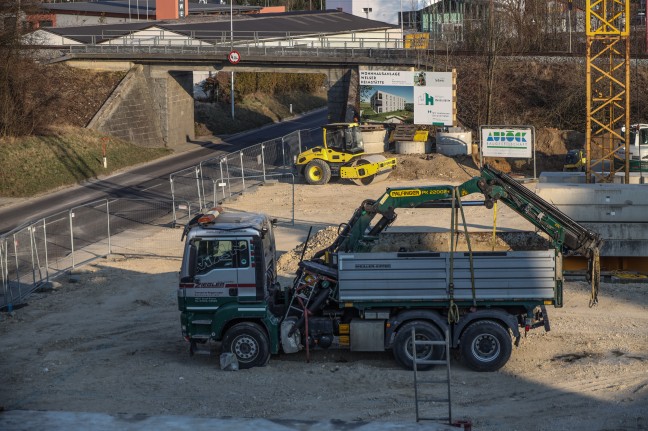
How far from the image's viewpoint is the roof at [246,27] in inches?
2393

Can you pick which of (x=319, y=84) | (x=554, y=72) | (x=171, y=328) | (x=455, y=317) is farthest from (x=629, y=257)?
(x=319, y=84)

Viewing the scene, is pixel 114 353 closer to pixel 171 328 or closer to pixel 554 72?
pixel 171 328

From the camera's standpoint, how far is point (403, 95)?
45.6 metres

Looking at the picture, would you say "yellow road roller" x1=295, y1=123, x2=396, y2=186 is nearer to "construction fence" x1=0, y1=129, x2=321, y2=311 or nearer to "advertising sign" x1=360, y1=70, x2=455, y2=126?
"construction fence" x1=0, y1=129, x2=321, y2=311

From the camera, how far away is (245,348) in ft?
54.0

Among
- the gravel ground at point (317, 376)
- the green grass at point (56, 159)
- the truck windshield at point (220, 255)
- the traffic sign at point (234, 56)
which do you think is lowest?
the gravel ground at point (317, 376)

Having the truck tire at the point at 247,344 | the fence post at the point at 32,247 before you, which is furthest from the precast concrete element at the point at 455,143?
the truck tire at the point at 247,344

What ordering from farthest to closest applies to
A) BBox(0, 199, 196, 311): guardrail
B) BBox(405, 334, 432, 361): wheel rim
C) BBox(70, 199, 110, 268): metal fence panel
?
BBox(70, 199, 110, 268): metal fence panel
BBox(0, 199, 196, 311): guardrail
BBox(405, 334, 432, 361): wheel rim

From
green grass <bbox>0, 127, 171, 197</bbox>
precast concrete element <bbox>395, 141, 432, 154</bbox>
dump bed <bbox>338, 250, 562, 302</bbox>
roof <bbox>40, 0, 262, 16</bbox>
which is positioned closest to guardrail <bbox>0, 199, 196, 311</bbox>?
green grass <bbox>0, 127, 171, 197</bbox>

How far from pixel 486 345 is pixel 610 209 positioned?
745cm

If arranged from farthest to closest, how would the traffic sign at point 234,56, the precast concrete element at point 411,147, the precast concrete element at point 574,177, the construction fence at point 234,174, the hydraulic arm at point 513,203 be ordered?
1. the traffic sign at point 234,56
2. the precast concrete element at point 411,147
3. the construction fence at point 234,174
4. the precast concrete element at point 574,177
5. the hydraulic arm at point 513,203

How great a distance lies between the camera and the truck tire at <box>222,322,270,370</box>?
1641cm

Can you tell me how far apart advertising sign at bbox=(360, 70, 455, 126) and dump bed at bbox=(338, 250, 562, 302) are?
29.2m

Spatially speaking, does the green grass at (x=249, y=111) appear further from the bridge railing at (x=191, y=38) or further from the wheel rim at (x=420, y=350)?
the wheel rim at (x=420, y=350)
